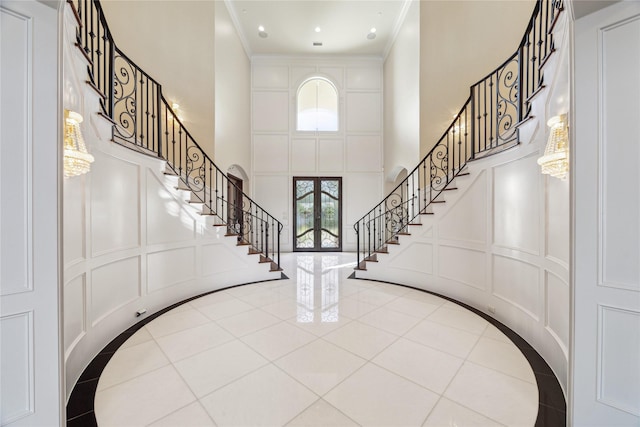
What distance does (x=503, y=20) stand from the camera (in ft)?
13.1

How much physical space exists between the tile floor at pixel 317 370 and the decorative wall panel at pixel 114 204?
97 cm

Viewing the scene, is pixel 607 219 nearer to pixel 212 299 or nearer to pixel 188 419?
pixel 188 419

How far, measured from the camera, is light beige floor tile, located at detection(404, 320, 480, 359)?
231 centimetres

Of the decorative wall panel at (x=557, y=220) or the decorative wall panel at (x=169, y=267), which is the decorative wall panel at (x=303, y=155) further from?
the decorative wall panel at (x=557, y=220)

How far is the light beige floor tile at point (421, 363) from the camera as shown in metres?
1.88

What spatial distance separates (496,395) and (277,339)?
179 cm

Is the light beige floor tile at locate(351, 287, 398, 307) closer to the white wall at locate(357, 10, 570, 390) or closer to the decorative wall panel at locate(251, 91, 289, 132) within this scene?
the white wall at locate(357, 10, 570, 390)

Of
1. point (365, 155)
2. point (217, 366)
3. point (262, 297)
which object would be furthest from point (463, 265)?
point (365, 155)

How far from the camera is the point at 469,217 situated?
331 cm

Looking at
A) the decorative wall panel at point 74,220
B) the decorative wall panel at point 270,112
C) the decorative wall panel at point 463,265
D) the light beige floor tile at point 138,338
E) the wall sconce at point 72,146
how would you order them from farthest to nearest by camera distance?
the decorative wall panel at point 270,112 < the decorative wall panel at point 463,265 < the light beige floor tile at point 138,338 < the decorative wall panel at point 74,220 < the wall sconce at point 72,146

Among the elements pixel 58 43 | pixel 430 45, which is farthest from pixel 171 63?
pixel 430 45
